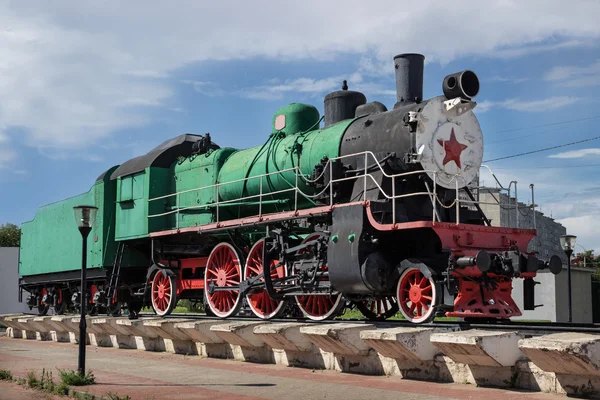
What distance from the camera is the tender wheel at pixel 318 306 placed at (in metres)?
12.9

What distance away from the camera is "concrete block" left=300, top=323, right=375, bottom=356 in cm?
962

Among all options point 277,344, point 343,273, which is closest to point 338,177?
point 343,273

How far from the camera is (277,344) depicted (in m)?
10.9

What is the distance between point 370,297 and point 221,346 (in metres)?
2.90

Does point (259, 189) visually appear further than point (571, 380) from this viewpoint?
Yes

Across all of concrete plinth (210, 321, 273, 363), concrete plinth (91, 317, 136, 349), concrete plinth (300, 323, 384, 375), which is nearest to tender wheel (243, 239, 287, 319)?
concrete plinth (210, 321, 273, 363)

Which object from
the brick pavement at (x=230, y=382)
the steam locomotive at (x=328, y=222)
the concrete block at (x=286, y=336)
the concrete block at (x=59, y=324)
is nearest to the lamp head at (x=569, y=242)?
the steam locomotive at (x=328, y=222)

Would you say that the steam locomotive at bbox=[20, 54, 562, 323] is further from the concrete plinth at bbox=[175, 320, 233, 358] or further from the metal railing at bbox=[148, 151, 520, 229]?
the concrete plinth at bbox=[175, 320, 233, 358]

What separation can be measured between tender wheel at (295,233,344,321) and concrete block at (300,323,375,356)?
280 cm

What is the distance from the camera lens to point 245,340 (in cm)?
1143

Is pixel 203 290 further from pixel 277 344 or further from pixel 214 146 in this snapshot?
pixel 277 344

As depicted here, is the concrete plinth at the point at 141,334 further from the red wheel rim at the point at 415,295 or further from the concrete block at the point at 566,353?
the concrete block at the point at 566,353

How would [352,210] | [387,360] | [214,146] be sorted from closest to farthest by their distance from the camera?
[387,360] → [352,210] → [214,146]

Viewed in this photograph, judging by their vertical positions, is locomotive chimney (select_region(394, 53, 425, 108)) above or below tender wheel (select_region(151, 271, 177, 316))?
above
